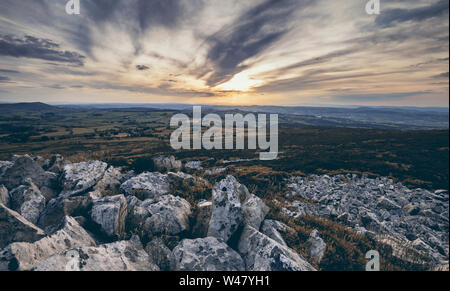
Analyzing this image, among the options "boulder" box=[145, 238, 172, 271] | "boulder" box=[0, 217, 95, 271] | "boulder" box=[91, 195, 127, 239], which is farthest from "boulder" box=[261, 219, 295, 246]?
"boulder" box=[0, 217, 95, 271]

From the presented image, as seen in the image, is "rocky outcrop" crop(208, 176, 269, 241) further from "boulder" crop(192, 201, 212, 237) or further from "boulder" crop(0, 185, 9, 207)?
"boulder" crop(0, 185, 9, 207)

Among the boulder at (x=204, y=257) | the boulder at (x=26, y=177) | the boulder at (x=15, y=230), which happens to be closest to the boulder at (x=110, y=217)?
the boulder at (x=15, y=230)

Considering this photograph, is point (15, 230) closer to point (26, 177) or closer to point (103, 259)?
point (103, 259)

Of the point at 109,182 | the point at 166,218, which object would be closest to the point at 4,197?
the point at 109,182

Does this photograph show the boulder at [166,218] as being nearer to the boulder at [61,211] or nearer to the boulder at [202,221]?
the boulder at [202,221]

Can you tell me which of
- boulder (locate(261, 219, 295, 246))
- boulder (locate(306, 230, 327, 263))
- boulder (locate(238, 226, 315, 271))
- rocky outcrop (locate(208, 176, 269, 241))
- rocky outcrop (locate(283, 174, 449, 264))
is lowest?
rocky outcrop (locate(283, 174, 449, 264))

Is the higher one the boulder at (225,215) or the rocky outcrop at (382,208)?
the boulder at (225,215)
